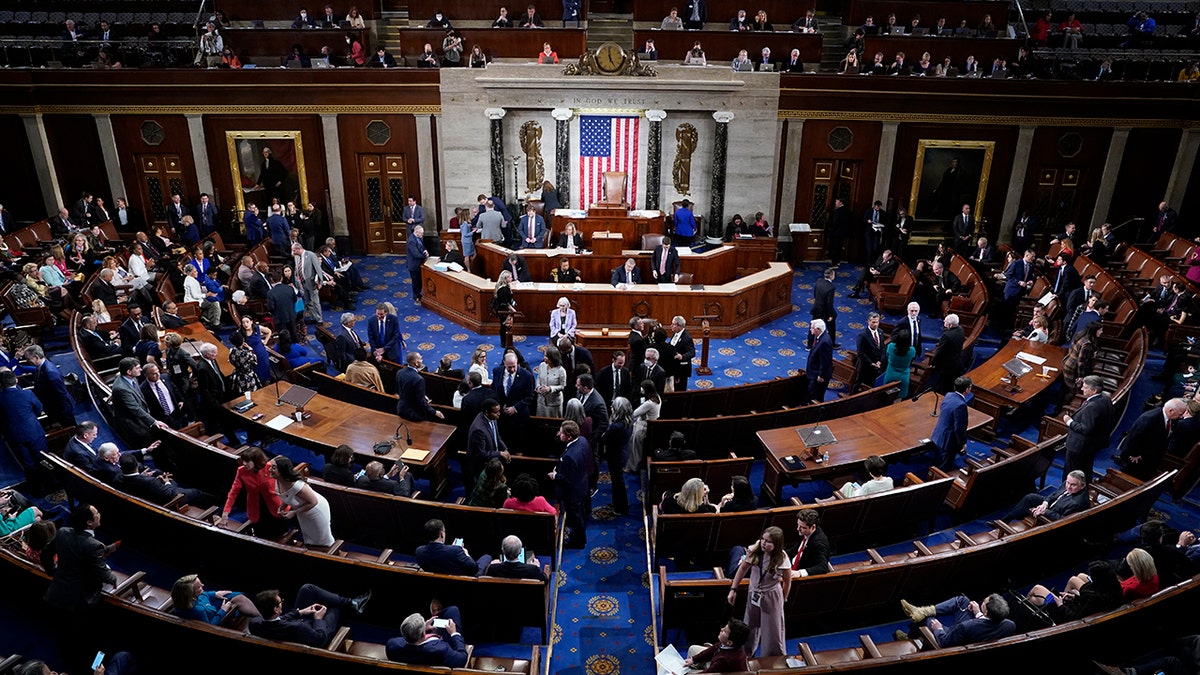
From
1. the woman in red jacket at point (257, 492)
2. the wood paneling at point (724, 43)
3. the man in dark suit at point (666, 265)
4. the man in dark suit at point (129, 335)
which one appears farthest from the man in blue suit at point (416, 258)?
the woman in red jacket at point (257, 492)

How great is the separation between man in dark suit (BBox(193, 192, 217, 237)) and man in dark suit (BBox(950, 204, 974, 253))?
14.9 meters

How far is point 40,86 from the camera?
1583 centimetres

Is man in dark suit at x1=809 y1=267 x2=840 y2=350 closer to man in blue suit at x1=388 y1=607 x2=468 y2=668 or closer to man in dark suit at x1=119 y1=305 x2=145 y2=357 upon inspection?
man in blue suit at x1=388 y1=607 x2=468 y2=668

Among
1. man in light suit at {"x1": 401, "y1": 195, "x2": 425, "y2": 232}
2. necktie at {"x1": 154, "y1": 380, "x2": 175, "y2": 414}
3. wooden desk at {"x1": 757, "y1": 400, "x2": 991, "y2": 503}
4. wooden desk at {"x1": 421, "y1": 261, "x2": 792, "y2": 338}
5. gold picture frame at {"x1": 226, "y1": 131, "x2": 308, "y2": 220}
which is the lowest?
wooden desk at {"x1": 421, "y1": 261, "x2": 792, "y2": 338}

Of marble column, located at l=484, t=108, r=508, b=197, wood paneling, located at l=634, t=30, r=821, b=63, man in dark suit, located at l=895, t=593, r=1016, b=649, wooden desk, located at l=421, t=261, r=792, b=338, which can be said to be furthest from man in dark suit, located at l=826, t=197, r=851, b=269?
man in dark suit, located at l=895, t=593, r=1016, b=649

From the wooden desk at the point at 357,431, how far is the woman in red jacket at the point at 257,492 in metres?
1.25

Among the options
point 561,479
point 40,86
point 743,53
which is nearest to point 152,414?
point 561,479

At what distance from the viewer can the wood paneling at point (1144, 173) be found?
16.6 metres

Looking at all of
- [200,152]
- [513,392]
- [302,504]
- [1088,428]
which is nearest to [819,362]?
[1088,428]

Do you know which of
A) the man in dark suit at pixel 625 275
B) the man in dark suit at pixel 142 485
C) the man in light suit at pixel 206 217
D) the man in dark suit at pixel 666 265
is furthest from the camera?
the man in light suit at pixel 206 217

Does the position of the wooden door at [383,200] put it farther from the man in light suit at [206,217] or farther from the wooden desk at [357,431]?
the wooden desk at [357,431]

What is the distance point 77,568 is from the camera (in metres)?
5.49

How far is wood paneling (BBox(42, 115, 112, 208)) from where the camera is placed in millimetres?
16281

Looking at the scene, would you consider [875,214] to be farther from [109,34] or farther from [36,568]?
[109,34]
